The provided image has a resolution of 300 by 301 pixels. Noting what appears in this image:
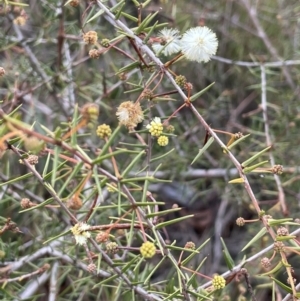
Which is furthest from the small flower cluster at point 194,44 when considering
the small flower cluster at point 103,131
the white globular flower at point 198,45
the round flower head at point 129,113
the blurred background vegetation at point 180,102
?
the blurred background vegetation at point 180,102

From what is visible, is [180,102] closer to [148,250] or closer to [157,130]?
[157,130]

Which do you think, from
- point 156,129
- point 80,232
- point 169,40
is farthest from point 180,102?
point 80,232

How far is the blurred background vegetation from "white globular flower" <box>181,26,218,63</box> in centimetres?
41

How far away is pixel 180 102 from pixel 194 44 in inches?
45.7

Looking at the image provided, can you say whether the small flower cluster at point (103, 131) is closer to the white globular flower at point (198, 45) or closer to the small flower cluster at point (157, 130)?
the small flower cluster at point (157, 130)

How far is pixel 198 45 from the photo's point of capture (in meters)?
0.85

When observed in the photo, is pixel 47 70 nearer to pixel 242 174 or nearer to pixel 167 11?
pixel 167 11

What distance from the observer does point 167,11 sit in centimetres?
196

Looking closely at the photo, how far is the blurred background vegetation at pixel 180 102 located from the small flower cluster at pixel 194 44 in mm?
372

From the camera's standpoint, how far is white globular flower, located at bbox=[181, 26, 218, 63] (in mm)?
844

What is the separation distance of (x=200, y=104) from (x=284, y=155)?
517 mm

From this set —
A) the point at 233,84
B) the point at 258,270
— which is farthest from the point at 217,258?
the point at 233,84

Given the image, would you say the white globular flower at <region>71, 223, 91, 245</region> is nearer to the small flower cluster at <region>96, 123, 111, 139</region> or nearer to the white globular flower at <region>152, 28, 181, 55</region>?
the small flower cluster at <region>96, 123, 111, 139</region>

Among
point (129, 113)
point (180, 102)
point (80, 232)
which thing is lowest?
point (180, 102)
